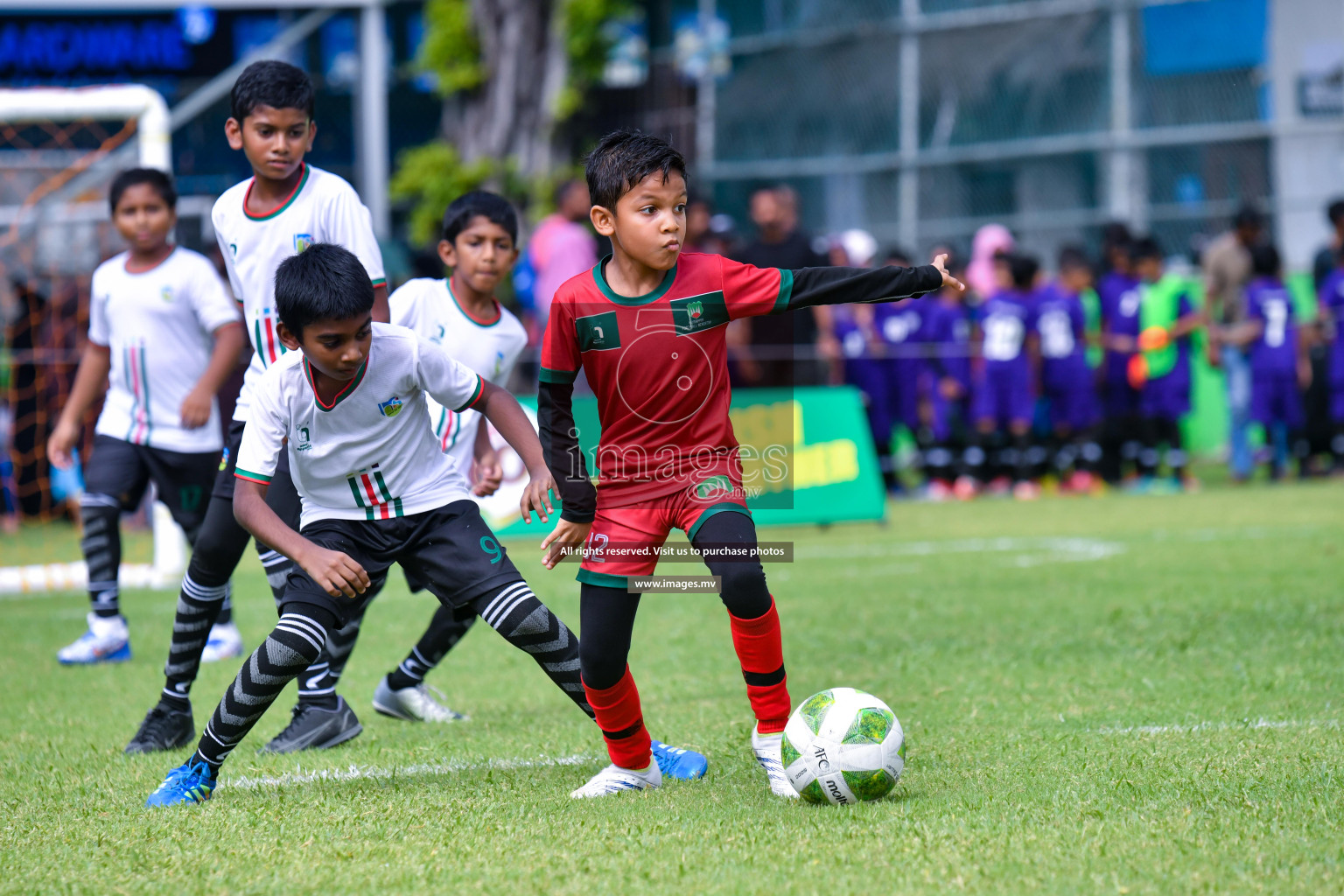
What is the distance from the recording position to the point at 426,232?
18.5 m

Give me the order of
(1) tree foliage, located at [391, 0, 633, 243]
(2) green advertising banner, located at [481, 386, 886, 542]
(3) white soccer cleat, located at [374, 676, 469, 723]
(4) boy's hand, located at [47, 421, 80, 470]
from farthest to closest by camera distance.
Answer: (1) tree foliage, located at [391, 0, 633, 243], (2) green advertising banner, located at [481, 386, 886, 542], (4) boy's hand, located at [47, 421, 80, 470], (3) white soccer cleat, located at [374, 676, 469, 723]

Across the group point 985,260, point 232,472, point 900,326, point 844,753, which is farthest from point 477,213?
point 985,260

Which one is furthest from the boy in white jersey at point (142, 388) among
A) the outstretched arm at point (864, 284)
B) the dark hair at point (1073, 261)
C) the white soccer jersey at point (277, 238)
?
the dark hair at point (1073, 261)

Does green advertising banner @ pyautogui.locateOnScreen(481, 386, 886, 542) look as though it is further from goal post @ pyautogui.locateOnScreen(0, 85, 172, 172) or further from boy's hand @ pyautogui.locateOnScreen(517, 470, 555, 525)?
boy's hand @ pyautogui.locateOnScreen(517, 470, 555, 525)

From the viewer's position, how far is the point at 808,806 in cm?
360

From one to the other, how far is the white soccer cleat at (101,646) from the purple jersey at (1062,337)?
30.3ft

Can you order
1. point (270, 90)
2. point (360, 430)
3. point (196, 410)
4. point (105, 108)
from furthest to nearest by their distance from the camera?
1. point (105, 108)
2. point (196, 410)
3. point (270, 90)
4. point (360, 430)

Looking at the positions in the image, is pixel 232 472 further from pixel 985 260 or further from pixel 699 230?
pixel 985 260

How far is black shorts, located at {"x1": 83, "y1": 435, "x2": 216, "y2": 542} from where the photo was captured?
6.21 metres

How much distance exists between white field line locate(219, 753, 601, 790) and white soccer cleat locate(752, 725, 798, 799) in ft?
1.86

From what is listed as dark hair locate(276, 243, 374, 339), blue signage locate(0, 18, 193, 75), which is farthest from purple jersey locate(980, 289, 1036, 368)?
blue signage locate(0, 18, 193, 75)

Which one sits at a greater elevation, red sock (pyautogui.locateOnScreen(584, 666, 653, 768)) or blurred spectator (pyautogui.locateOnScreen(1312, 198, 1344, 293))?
blurred spectator (pyautogui.locateOnScreen(1312, 198, 1344, 293))

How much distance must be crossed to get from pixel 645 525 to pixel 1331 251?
1123 centimetres

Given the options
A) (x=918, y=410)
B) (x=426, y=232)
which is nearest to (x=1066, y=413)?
(x=918, y=410)
